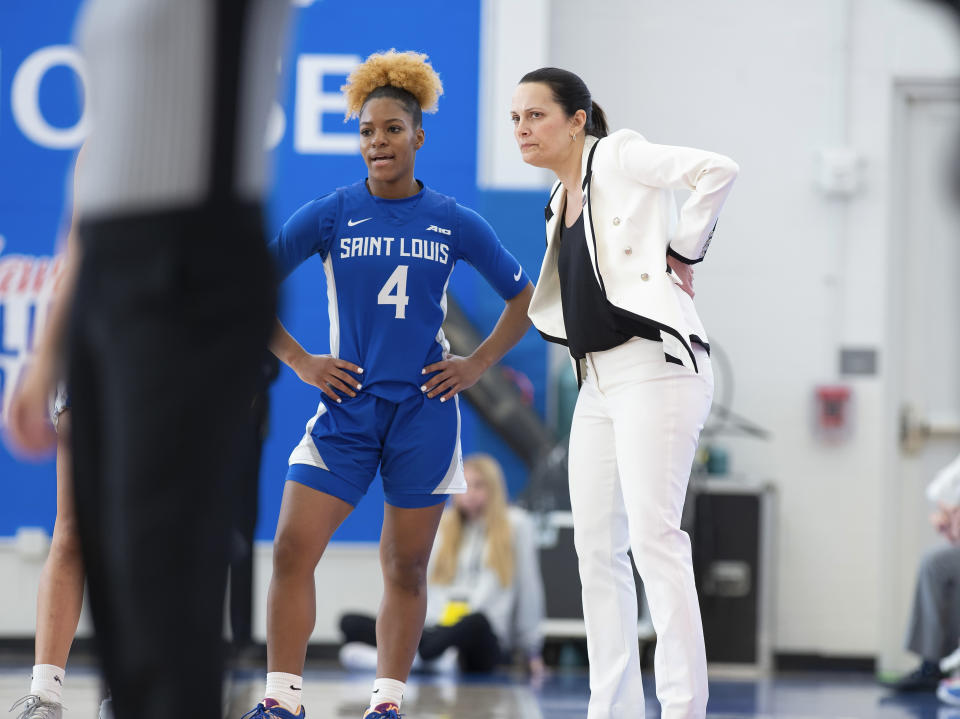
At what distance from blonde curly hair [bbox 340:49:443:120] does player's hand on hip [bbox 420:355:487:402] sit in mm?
686

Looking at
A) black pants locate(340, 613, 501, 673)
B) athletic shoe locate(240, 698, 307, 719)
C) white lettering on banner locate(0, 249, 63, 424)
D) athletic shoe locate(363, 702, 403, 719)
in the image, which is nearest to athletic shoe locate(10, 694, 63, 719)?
athletic shoe locate(240, 698, 307, 719)

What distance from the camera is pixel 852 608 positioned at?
21.5 ft

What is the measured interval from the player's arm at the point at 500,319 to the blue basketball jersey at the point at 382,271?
0.11 ft

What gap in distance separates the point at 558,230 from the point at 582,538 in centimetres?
81

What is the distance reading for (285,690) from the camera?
2.94 metres

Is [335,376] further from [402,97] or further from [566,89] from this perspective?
[566,89]

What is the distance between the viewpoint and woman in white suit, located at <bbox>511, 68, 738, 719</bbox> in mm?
2871

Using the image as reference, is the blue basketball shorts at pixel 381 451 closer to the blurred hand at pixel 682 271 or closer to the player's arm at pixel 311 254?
the player's arm at pixel 311 254

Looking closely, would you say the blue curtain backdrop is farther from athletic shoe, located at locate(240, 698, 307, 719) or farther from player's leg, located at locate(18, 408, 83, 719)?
athletic shoe, located at locate(240, 698, 307, 719)

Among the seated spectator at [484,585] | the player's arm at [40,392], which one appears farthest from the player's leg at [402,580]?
the seated spectator at [484,585]

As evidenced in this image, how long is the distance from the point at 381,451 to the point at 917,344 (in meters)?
4.51

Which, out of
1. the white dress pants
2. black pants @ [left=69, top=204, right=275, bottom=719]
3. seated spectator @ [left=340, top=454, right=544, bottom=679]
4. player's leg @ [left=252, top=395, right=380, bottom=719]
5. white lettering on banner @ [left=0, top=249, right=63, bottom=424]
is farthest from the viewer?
white lettering on banner @ [left=0, top=249, right=63, bottom=424]

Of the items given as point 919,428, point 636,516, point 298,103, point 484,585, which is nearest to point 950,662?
point 919,428

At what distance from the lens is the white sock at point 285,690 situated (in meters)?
2.93
